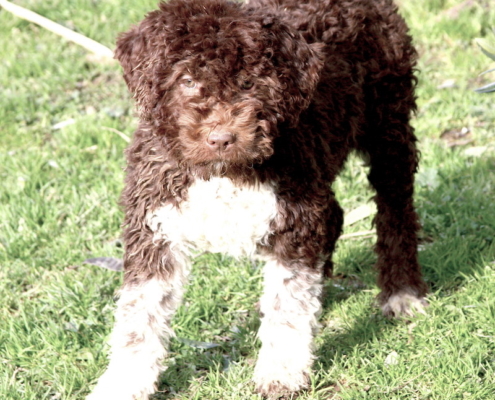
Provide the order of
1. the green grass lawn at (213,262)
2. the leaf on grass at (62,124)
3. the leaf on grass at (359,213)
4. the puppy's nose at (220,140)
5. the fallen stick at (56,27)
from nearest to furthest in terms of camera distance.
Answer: the puppy's nose at (220,140) → the green grass lawn at (213,262) → the leaf on grass at (359,213) → the fallen stick at (56,27) → the leaf on grass at (62,124)

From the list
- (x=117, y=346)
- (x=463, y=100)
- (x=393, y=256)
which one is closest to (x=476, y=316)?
(x=393, y=256)

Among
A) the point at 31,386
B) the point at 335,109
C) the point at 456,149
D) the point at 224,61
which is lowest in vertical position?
the point at 456,149

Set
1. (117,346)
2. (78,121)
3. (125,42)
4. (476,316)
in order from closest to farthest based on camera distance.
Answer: (125,42) < (117,346) < (476,316) < (78,121)

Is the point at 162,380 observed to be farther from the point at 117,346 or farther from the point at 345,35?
the point at 345,35

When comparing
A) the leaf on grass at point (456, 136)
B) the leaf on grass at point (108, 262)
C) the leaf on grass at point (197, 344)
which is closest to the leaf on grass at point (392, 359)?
the leaf on grass at point (197, 344)

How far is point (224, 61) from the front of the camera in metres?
3.46

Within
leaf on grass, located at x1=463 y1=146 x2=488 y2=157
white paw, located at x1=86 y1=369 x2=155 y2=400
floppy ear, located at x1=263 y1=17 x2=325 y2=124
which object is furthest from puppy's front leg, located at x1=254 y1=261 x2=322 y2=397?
leaf on grass, located at x1=463 y1=146 x2=488 y2=157

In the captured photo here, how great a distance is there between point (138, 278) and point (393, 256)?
1.84 metres

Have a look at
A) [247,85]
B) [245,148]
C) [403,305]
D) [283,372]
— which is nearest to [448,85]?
[403,305]

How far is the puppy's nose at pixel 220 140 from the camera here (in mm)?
3410

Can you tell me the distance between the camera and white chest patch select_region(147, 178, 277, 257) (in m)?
3.82

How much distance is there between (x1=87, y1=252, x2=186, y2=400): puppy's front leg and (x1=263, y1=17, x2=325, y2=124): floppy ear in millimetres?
1040

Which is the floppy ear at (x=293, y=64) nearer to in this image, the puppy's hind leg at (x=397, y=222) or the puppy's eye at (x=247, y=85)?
the puppy's eye at (x=247, y=85)

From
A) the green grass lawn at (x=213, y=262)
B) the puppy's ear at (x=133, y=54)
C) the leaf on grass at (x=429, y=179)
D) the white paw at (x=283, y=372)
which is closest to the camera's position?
the puppy's ear at (x=133, y=54)
